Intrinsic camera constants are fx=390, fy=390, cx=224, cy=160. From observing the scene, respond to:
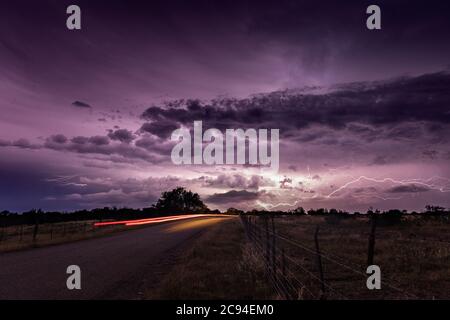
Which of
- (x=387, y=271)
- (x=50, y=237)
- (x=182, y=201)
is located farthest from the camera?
(x=182, y=201)

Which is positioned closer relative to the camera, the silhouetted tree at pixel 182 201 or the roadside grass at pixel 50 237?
the roadside grass at pixel 50 237

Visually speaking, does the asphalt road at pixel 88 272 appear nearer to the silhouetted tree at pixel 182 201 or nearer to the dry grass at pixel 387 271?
the dry grass at pixel 387 271

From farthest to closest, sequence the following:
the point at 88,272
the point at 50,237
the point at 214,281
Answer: the point at 50,237, the point at 88,272, the point at 214,281

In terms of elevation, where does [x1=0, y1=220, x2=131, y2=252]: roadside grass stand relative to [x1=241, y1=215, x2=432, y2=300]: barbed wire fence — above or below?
below

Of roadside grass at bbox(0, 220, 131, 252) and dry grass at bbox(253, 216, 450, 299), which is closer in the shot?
dry grass at bbox(253, 216, 450, 299)

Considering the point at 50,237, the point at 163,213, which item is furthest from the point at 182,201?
the point at 50,237

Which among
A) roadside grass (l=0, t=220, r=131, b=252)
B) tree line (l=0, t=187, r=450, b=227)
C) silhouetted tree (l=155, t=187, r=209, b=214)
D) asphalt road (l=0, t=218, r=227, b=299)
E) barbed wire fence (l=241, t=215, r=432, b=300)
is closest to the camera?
barbed wire fence (l=241, t=215, r=432, b=300)

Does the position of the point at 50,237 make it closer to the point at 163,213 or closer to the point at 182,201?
the point at 163,213

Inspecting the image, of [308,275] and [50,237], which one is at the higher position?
[308,275]

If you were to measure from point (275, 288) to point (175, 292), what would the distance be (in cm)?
244

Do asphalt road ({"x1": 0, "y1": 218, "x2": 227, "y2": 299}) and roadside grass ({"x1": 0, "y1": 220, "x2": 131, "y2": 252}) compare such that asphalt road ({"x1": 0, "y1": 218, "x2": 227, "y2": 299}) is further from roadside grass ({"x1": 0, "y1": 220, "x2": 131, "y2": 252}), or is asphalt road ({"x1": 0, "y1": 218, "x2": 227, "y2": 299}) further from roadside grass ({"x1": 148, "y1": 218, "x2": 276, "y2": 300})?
roadside grass ({"x1": 0, "y1": 220, "x2": 131, "y2": 252})

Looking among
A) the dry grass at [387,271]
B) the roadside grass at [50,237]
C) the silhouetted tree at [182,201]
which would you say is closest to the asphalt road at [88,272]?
the dry grass at [387,271]

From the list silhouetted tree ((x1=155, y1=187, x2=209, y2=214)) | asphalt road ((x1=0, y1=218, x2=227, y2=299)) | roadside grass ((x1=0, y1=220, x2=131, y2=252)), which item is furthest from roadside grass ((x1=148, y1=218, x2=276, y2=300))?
silhouetted tree ((x1=155, y1=187, x2=209, y2=214))
